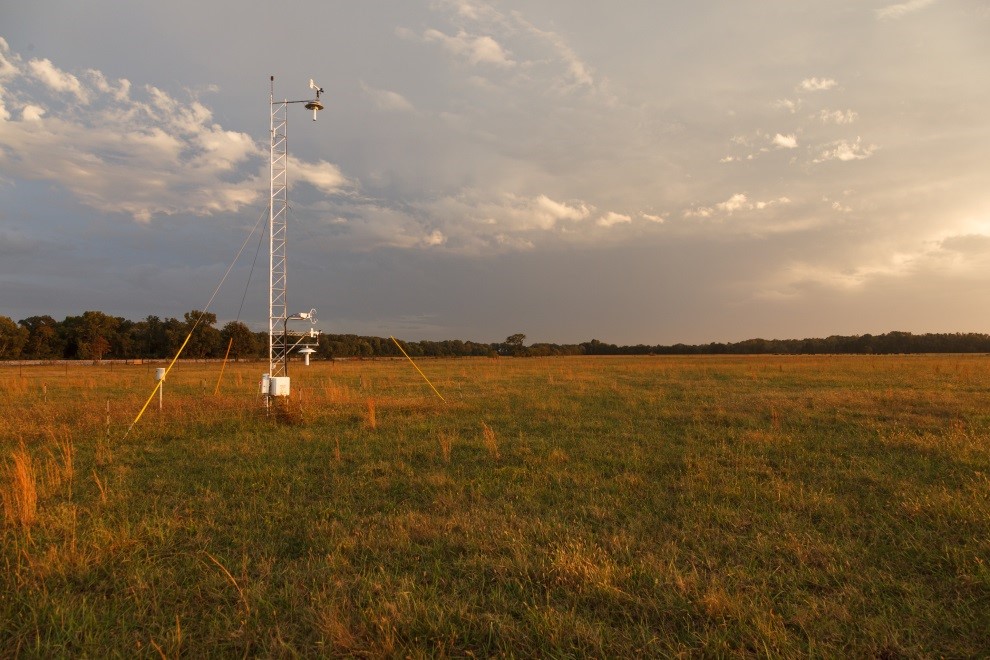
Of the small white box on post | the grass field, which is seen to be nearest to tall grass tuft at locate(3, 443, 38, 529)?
the grass field

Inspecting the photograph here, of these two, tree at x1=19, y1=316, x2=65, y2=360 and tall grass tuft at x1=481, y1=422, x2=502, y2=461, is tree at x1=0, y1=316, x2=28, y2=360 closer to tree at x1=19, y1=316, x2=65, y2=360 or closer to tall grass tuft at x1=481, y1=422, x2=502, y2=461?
tree at x1=19, y1=316, x2=65, y2=360

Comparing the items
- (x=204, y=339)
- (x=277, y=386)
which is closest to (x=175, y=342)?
(x=204, y=339)

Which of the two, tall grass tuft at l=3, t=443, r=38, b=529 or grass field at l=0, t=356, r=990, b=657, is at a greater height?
tall grass tuft at l=3, t=443, r=38, b=529

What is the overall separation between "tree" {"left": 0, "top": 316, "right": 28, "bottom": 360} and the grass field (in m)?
76.1

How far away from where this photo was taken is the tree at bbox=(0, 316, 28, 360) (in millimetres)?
65688

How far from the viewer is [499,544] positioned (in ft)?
17.9

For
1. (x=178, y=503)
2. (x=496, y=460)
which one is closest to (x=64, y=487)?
(x=178, y=503)

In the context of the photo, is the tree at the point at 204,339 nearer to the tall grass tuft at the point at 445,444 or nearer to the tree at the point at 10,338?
the tree at the point at 10,338

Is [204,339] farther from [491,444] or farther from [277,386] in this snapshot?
[491,444]

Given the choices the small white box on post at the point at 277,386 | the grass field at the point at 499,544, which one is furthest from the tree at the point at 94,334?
the grass field at the point at 499,544

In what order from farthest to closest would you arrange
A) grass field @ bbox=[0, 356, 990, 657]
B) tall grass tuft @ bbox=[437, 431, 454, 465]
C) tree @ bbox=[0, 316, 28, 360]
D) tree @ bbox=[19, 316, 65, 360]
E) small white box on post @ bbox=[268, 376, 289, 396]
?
1. tree @ bbox=[19, 316, 65, 360]
2. tree @ bbox=[0, 316, 28, 360]
3. small white box on post @ bbox=[268, 376, 289, 396]
4. tall grass tuft @ bbox=[437, 431, 454, 465]
5. grass field @ bbox=[0, 356, 990, 657]

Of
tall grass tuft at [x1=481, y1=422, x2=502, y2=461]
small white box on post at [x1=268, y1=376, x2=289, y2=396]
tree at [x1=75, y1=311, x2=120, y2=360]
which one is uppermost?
tree at [x1=75, y1=311, x2=120, y2=360]

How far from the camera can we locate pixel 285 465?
9.05m

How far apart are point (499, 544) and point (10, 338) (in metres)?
88.9
